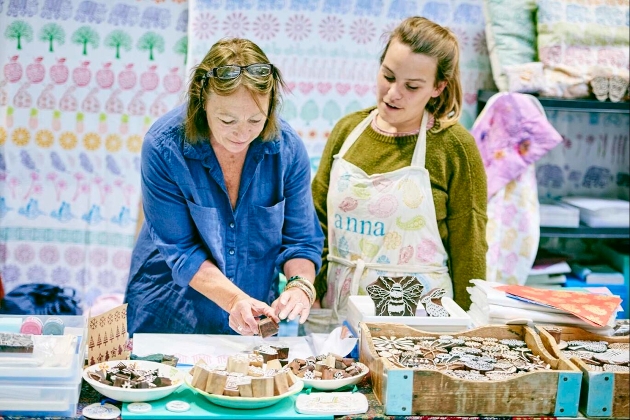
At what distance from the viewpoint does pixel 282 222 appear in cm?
261

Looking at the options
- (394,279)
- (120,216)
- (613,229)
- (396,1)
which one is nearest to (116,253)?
(120,216)

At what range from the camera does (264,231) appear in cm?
257

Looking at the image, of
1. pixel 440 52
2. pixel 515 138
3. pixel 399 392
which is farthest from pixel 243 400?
pixel 515 138

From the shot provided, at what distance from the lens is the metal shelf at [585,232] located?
398 cm

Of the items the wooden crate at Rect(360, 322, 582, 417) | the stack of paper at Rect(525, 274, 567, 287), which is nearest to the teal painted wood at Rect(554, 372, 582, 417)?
the wooden crate at Rect(360, 322, 582, 417)

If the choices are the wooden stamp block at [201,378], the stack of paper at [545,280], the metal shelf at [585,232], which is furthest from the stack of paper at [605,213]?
the wooden stamp block at [201,378]

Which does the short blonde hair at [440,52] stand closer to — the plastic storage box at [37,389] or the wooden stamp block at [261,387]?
the wooden stamp block at [261,387]

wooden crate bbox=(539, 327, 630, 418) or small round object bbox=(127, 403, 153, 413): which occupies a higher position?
wooden crate bbox=(539, 327, 630, 418)

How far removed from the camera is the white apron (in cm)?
289

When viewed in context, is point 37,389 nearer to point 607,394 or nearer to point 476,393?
point 476,393

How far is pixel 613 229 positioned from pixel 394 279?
2.12 metres

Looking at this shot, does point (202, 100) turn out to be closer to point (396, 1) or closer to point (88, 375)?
point (88, 375)

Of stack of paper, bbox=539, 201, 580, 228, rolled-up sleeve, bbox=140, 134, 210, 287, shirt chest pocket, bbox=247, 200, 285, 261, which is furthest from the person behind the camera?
stack of paper, bbox=539, 201, 580, 228

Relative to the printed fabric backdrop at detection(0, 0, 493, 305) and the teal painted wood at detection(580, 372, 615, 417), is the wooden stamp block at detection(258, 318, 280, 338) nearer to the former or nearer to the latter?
the teal painted wood at detection(580, 372, 615, 417)
